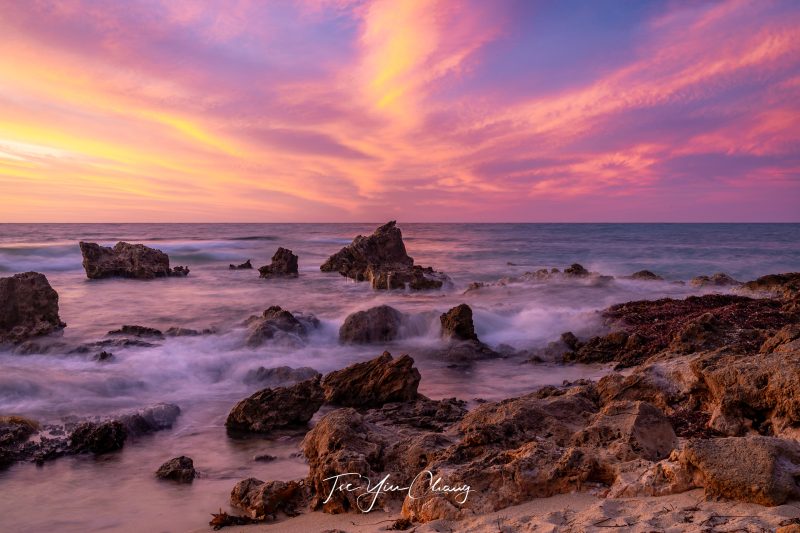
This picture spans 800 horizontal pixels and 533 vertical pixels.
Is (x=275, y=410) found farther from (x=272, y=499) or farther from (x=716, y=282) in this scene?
(x=716, y=282)

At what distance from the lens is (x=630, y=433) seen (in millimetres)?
4340

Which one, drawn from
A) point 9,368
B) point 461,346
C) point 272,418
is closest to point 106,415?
point 272,418

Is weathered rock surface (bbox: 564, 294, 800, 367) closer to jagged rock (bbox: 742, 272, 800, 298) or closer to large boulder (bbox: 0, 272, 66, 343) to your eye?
jagged rock (bbox: 742, 272, 800, 298)

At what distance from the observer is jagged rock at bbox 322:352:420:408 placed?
26.8 ft

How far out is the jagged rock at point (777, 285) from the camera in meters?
16.4

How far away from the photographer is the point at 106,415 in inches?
326

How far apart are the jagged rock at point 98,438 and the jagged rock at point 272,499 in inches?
107

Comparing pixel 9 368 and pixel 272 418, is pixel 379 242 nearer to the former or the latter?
pixel 9 368

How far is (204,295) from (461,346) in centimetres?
1403

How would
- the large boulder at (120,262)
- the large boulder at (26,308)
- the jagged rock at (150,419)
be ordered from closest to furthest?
1. the jagged rock at (150,419)
2. the large boulder at (26,308)
3. the large boulder at (120,262)

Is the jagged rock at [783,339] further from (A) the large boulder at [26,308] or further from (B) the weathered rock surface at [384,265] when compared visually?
(B) the weathered rock surface at [384,265]

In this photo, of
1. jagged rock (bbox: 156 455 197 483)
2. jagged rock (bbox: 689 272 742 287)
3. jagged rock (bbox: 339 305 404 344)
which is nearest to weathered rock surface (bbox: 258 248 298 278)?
jagged rock (bbox: 339 305 404 344)

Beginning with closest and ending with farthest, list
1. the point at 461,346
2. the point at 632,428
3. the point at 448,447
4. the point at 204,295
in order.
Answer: the point at 632,428 < the point at 448,447 < the point at 461,346 < the point at 204,295

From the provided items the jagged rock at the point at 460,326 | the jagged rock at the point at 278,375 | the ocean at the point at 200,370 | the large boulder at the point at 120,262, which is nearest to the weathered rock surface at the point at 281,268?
the ocean at the point at 200,370
